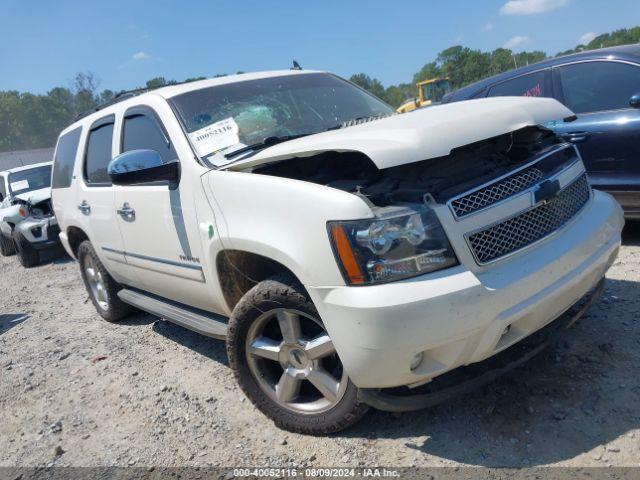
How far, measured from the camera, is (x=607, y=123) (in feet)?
15.0

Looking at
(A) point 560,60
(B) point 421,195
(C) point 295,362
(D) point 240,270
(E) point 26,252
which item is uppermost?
(A) point 560,60

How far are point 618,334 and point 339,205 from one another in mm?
2105

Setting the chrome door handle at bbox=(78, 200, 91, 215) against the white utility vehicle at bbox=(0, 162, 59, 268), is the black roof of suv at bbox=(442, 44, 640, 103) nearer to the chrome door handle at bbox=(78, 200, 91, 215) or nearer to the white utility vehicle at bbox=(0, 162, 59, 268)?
the chrome door handle at bbox=(78, 200, 91, 215)

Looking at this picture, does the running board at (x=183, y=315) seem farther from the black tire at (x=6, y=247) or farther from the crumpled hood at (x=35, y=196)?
the black tire at (x=6, y=247)

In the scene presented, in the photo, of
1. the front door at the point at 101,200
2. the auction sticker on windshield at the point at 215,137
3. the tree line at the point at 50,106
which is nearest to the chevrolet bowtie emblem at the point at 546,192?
the auction sticker on windshield at the point at 215,137

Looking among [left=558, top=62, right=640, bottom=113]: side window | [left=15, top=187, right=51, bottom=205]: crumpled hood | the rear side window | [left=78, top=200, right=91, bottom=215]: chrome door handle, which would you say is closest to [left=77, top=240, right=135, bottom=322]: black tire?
[left=78, top=200, right=91, bottom=215]: chrome door handle

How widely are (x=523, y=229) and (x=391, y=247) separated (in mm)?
675

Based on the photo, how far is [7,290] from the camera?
25.7ft

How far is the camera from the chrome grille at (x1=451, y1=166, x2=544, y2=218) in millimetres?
2271

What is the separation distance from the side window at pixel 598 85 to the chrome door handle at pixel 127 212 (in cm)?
397

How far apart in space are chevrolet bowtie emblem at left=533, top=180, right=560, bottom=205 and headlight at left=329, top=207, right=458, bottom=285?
58 cm

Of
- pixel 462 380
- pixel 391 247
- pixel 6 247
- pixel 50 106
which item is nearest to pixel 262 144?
pixel 391 247

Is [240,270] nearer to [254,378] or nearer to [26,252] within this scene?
[254,378]

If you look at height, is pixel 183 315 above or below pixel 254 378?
above
